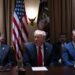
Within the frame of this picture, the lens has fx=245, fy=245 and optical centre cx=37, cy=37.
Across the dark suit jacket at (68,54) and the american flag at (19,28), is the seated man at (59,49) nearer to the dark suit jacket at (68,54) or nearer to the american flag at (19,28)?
the dark suit jacket at (68,54)

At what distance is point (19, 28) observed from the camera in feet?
19.3

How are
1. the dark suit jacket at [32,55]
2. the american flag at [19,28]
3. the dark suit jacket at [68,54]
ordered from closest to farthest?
the dark suit jacket at [32,55] < the dark suit jacket at [68,54] < the american flag at [19,28]

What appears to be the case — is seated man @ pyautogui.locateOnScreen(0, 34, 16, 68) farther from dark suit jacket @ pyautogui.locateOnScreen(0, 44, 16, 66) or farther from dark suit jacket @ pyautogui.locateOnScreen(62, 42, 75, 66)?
dark suit jacket @ pyautogui.locateOnScreen(62, 42, 75, 66)

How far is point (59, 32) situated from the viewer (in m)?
6.51

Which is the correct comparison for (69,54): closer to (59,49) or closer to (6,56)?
(59,49)

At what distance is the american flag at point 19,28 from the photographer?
585 cm

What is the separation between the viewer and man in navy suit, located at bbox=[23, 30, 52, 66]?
432 centimetres

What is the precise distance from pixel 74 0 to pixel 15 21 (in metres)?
1.72

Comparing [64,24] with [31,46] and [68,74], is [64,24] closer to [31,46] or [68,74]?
[31,46]

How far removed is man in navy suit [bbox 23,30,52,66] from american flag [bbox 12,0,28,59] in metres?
1.41

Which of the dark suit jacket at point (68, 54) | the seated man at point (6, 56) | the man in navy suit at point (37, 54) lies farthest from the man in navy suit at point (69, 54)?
the seated man at point (6, 56)

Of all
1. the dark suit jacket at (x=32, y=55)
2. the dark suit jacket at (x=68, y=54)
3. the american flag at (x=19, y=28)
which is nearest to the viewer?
the dark suit jacket at (x=32, y=55)

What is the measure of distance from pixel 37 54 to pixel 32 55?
9cm

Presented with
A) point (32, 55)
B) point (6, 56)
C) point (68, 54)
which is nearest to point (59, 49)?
point (68, 54)
